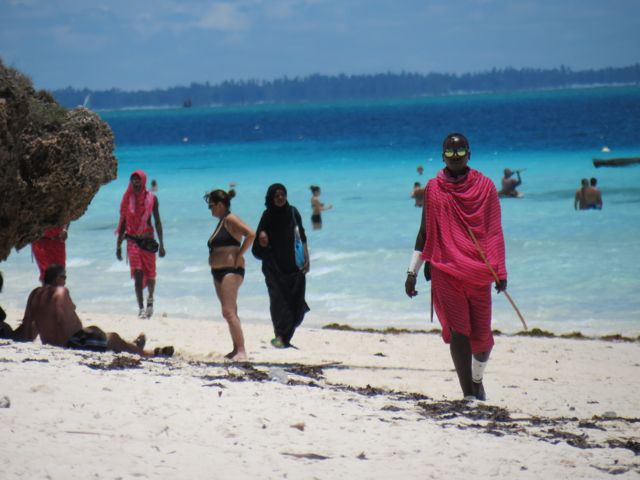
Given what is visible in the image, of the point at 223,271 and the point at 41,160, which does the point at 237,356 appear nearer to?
the point at 223,271

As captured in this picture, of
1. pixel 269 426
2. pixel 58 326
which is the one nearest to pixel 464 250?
pixel 269 426

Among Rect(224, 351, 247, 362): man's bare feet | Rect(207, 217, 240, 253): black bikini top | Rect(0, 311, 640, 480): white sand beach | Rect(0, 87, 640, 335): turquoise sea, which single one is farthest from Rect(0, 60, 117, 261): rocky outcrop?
Rect(0, 87, 640, 335): turquoise sea

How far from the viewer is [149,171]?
2122 inches

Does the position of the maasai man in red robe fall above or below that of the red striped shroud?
below

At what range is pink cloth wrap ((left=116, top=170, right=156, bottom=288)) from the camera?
11281mm

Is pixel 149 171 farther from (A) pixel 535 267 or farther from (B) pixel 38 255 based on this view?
(B) pixel 38 255

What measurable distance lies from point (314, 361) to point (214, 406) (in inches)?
135

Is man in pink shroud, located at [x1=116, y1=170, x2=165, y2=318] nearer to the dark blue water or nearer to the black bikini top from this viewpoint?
the black bikini top

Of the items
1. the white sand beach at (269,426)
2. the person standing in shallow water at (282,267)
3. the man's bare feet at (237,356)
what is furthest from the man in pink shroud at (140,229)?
the white sand beach at (269,426)

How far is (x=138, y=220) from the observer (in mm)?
11328

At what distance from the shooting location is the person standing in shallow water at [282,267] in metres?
9.45

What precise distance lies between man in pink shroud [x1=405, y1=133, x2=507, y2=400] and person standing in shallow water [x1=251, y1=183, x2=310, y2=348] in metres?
3.16

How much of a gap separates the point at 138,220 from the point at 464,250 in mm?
5804

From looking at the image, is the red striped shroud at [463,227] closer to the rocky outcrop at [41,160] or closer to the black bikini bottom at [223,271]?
the black bikini bottom at [223,271]
